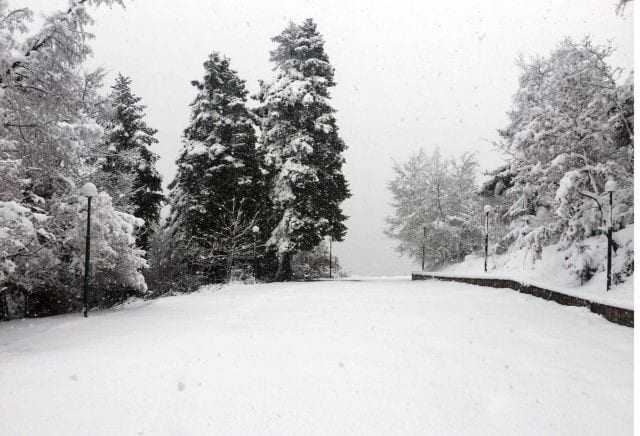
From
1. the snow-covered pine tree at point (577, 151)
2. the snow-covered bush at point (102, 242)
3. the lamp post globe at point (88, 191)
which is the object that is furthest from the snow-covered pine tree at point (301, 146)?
the lamp post globe at point (88, 191)

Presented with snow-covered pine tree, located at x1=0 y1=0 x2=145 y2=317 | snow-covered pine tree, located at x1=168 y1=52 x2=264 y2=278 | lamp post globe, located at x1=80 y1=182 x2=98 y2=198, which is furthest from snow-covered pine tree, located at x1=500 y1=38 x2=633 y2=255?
snow-covered pine tree, located at x1=0 y1=0 x2=145 y2=317

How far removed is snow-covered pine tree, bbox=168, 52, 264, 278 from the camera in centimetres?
2250

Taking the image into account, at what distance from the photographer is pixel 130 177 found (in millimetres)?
19250

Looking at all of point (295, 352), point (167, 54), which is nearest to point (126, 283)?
point (295, 352)

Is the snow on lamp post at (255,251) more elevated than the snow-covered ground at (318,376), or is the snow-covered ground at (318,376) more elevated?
the snow on lamp post at (255,251)

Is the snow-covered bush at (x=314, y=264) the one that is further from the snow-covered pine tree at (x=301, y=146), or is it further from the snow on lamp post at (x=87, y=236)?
the snow on lamp post at (x=87, y=236)

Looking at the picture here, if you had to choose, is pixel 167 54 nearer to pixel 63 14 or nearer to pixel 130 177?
pixel 130 177

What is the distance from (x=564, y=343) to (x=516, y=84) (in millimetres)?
23372

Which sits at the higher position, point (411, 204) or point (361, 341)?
point (411, 204)

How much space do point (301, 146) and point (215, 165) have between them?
462 cm

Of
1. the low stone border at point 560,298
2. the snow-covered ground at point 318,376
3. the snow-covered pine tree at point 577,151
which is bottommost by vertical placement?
the snow-covered ground at point 318,376

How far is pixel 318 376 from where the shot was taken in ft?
15.9

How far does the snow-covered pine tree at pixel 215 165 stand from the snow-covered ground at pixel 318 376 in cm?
1377

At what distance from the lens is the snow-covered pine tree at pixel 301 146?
2283cm
